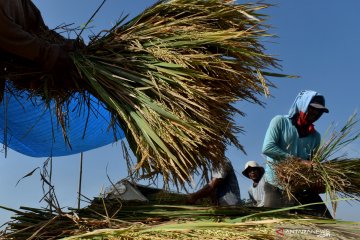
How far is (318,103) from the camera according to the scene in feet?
10.7

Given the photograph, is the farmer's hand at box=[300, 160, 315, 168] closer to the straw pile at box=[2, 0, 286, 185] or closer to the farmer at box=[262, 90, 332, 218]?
the farmer at box=[262, 90, 332, 218]

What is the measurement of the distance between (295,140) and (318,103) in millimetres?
315

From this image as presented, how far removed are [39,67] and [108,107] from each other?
39 centimetres

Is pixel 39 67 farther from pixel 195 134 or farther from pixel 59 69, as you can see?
A: pixel 195 134

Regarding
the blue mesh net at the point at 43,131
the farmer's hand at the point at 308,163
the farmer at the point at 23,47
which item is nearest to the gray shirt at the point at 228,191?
the farmer's hand at the point at 308,163

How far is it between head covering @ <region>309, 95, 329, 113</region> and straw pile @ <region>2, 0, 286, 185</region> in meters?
1.10

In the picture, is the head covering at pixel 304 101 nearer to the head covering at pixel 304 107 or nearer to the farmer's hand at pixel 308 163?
the head covering at pixel 304 107

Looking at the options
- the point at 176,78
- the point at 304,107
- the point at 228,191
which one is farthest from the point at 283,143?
the point at 176,78

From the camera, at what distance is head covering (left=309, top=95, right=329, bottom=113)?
3215 millimetres

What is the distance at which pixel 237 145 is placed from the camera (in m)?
2.13

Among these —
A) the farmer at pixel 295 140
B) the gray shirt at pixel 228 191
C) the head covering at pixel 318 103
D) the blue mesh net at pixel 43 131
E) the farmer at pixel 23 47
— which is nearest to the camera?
the farmer at pixel 23 47

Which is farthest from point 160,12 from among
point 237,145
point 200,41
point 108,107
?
point 237,145

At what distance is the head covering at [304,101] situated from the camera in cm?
324

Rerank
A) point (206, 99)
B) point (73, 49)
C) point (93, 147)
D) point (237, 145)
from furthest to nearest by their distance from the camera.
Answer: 1. point (93, 147)
2. point (73, 49)
3. point (237, 145)
4. point (206, 99)
